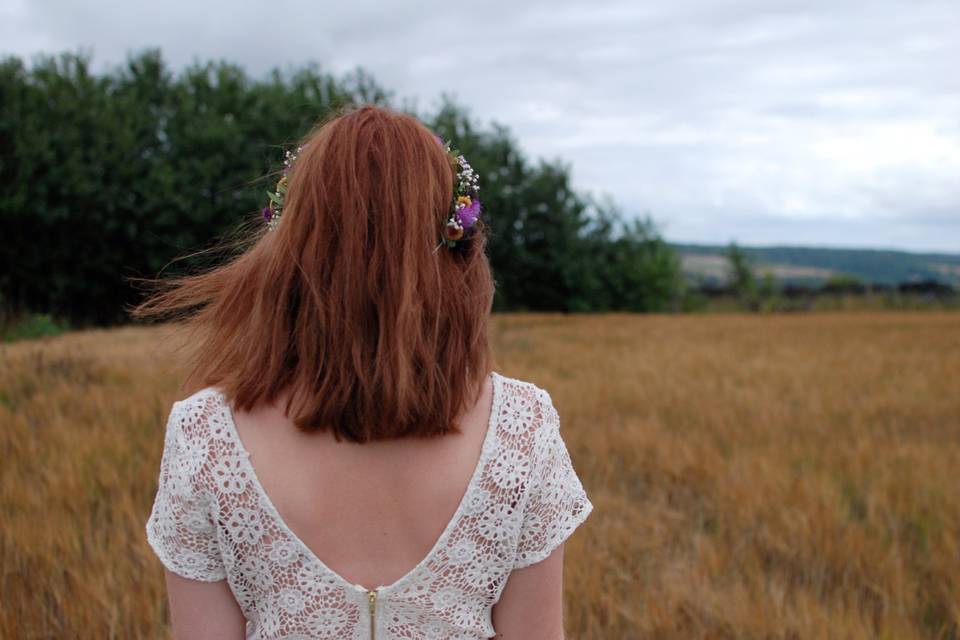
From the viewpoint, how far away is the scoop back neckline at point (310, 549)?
1.26m

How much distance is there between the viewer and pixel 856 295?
3119 cm

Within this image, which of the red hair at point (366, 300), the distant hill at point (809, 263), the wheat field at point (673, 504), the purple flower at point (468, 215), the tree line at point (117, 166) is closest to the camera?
the red hair at point (366, 300)

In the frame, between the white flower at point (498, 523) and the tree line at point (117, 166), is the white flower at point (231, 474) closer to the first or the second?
the white flower at point (498, 523)

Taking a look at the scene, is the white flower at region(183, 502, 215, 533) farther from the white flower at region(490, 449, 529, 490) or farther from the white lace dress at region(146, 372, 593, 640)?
the white flower at region(490, 449, 529, 490)

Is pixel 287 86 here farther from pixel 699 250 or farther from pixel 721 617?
pixel 699 250

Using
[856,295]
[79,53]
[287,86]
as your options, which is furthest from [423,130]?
[856,295]

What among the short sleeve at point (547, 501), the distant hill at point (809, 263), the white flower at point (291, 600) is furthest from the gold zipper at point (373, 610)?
the distant hill at point (809, 263)

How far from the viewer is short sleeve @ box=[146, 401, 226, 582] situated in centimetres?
129

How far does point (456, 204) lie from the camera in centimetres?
134

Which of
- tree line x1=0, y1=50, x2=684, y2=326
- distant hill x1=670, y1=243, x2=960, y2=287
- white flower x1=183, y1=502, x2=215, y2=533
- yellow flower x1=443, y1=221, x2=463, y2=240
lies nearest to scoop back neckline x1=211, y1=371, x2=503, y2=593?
white flower x1=183, y1=502, x2=215, y2=533

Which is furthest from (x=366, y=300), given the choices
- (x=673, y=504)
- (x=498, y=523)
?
(x=673, y=504)

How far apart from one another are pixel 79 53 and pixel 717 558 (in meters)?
26.0

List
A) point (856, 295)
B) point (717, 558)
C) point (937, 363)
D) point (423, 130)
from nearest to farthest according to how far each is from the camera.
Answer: point (423, 130)
point (717, 558)
point (937, 363)
point (856, 295)

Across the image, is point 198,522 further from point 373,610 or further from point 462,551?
point 462,551
